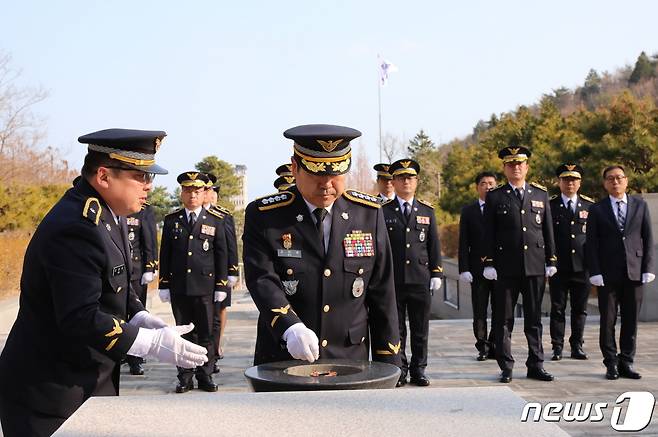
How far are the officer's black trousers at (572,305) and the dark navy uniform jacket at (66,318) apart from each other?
7.46 metres

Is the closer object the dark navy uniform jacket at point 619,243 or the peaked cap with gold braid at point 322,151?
the peaked cap with gold braid at point 322,151

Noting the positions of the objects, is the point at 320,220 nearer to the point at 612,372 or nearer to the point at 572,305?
the point at 612,372

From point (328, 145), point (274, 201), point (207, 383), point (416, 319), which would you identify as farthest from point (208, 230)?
point (328, 145)

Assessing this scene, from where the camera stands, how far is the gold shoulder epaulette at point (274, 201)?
13.2 ft

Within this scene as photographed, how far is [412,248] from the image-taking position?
883 cm

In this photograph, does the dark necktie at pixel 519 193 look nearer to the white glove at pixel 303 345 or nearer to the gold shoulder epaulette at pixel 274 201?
the gold shoulder epaulette at pixel 274 201

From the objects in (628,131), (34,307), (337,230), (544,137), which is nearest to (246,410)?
(34,307)

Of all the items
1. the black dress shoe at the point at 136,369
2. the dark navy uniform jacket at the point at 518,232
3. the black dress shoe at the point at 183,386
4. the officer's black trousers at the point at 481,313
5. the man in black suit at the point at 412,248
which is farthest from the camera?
the officer's black trousers at the point at 481,313

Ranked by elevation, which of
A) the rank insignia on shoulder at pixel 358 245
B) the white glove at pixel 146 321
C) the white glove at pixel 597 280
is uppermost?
the rank insignia on shoulder at pixel 358 245

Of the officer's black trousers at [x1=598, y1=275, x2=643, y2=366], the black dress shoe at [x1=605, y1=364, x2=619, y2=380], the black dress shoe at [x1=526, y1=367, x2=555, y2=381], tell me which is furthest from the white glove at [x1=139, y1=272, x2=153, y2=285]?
the black dress shoe at [x1=605, y1=364, x2=619, y2=380]

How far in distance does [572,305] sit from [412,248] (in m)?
2.63

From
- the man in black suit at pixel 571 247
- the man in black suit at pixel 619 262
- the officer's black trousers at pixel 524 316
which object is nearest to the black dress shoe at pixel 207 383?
the officer's black trousers at pixel 524 316

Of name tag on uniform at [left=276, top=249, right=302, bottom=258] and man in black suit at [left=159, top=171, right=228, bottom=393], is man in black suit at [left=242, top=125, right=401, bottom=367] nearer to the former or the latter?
name tag on uniform at [left=276, top=249, right=302, bottom=258]

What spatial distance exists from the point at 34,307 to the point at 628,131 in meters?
19.5
